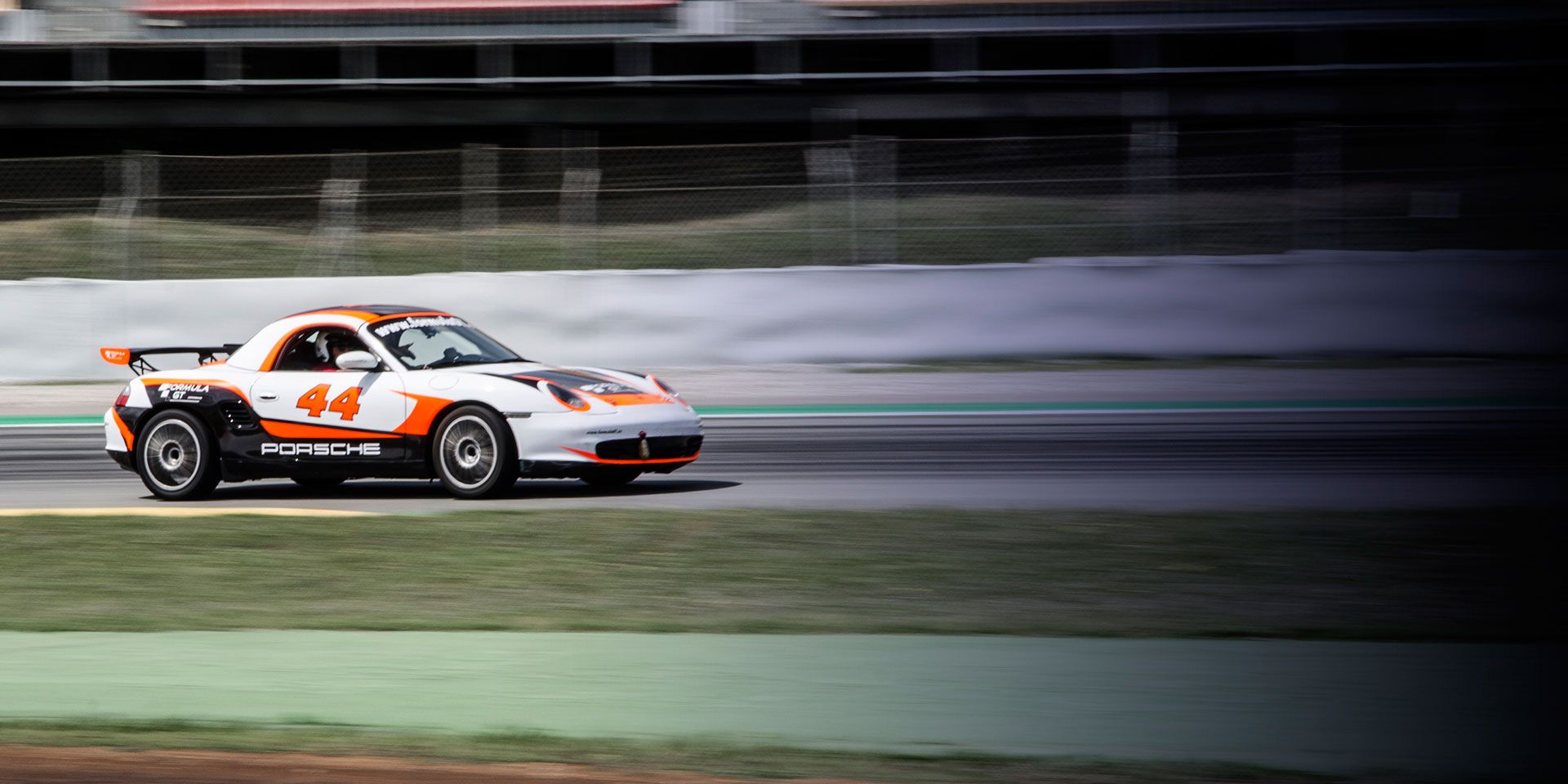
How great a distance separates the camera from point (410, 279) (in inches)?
724

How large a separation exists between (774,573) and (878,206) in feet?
36.8

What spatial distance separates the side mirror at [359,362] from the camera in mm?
10047

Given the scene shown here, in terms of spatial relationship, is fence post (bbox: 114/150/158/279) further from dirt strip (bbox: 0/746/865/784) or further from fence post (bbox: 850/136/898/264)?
dirt strip (bbox: 0/746/865/784)

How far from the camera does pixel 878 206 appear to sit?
710 inches

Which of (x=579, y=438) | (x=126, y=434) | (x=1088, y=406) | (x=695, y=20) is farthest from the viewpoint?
(x=695, y=20)

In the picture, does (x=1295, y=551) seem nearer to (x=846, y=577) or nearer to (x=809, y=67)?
(x=846, y=577)

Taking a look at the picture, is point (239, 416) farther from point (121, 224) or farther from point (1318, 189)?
point (1318, 189)

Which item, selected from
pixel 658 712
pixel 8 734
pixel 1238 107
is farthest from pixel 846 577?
pixel 1238 107

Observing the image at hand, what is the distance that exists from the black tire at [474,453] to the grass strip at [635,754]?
495cm

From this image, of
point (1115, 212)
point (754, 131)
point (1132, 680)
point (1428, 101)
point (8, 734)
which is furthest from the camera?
point (754, 131)

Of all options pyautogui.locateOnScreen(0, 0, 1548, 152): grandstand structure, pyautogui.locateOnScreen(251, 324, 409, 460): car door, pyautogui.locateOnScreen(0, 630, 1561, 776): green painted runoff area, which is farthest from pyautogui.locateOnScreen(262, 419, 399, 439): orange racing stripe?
pyautogui.locateOnScreen(0, 0, 1548, 152): grandstand structure

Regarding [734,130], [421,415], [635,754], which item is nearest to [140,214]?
[421,415]

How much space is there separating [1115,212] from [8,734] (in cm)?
1437

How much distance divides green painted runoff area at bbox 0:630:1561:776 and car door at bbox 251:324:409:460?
12.8ft
